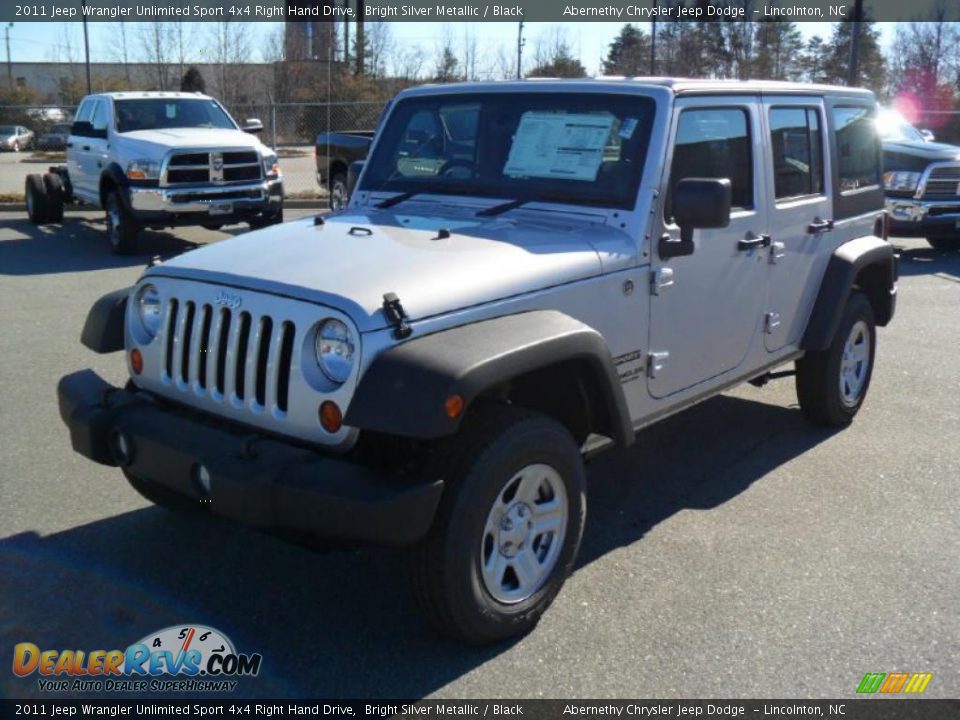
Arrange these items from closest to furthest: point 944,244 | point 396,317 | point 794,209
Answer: point 396,317 < point 794,209 < point 944,244

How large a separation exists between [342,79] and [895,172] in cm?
2248

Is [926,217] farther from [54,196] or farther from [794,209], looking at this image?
[54,196]

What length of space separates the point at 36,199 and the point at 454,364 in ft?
45.4

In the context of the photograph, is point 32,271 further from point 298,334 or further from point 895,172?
point 895,172

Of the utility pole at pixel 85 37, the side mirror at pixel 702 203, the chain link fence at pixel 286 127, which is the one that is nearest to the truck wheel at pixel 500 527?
the side mirror at pixel 702 203

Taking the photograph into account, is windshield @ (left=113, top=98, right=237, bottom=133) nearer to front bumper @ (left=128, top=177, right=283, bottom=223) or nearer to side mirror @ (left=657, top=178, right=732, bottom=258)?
front bumper @ (left=128, top=177, right=283, bottom=223)

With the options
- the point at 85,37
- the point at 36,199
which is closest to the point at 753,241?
the point at 36,199

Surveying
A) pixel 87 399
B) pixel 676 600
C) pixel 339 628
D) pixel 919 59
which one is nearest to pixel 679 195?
pixel 676 600

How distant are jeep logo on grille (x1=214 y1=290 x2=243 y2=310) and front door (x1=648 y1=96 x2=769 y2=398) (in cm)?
176

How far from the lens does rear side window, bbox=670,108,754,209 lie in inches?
178

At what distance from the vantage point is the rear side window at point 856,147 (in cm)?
596

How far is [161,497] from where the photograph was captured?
4.51m

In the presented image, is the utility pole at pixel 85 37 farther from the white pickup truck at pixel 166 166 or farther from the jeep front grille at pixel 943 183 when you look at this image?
the jeep front grille at pixel 943 183

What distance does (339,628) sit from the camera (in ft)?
12.3
